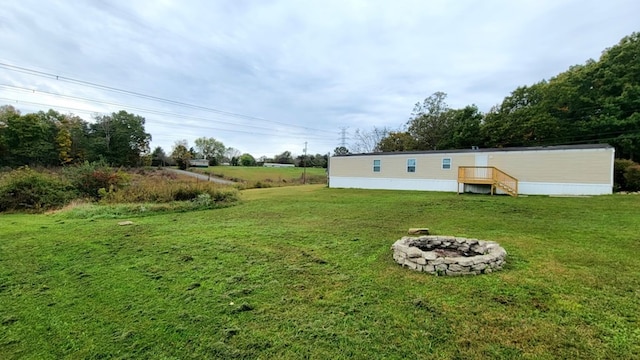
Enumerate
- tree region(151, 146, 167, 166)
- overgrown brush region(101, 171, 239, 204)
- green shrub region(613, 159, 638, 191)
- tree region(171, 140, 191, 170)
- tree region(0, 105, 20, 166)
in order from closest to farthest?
overgrown brush region(101, 171, 239, 204), green shrub region(613, 159, 638, 191), tree region(0, 105, 20, 166), tree region(151, 146, 167, 166), tree region(171, 140, 191, 170)

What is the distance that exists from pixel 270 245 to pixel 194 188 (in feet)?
29.7

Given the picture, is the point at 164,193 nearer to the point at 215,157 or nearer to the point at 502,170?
the point at 502,170

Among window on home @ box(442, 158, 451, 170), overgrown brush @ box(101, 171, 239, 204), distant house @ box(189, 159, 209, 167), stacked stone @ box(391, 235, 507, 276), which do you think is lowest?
stacked stone @ box(391, 235, 507, 276)

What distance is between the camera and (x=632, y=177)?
13727 millimetres

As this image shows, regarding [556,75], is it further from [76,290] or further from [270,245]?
[76,290]

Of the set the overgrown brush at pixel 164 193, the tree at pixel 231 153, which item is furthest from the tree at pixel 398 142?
the tree at pixel 231 153

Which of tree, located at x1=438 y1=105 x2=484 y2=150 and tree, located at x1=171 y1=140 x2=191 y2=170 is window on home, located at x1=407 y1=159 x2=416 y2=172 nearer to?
tree, located at x1=438 y1=105 x2=484 y2=150

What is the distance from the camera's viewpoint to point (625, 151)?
20.1m

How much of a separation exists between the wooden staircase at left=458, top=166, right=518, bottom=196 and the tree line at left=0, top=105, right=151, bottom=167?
107 ft

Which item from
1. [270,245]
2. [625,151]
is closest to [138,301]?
[270,245]

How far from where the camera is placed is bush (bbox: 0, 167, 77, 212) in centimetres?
1058

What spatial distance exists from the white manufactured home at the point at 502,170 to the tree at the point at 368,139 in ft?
70.9

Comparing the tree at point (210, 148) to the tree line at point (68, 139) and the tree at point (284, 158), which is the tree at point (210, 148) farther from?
the tree line at point (68, 139)

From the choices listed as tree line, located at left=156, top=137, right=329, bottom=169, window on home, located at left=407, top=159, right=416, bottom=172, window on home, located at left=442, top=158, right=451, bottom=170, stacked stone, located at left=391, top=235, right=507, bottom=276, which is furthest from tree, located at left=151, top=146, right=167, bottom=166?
stacked stone, located at left=391, top=235, right=507, bottom=276
